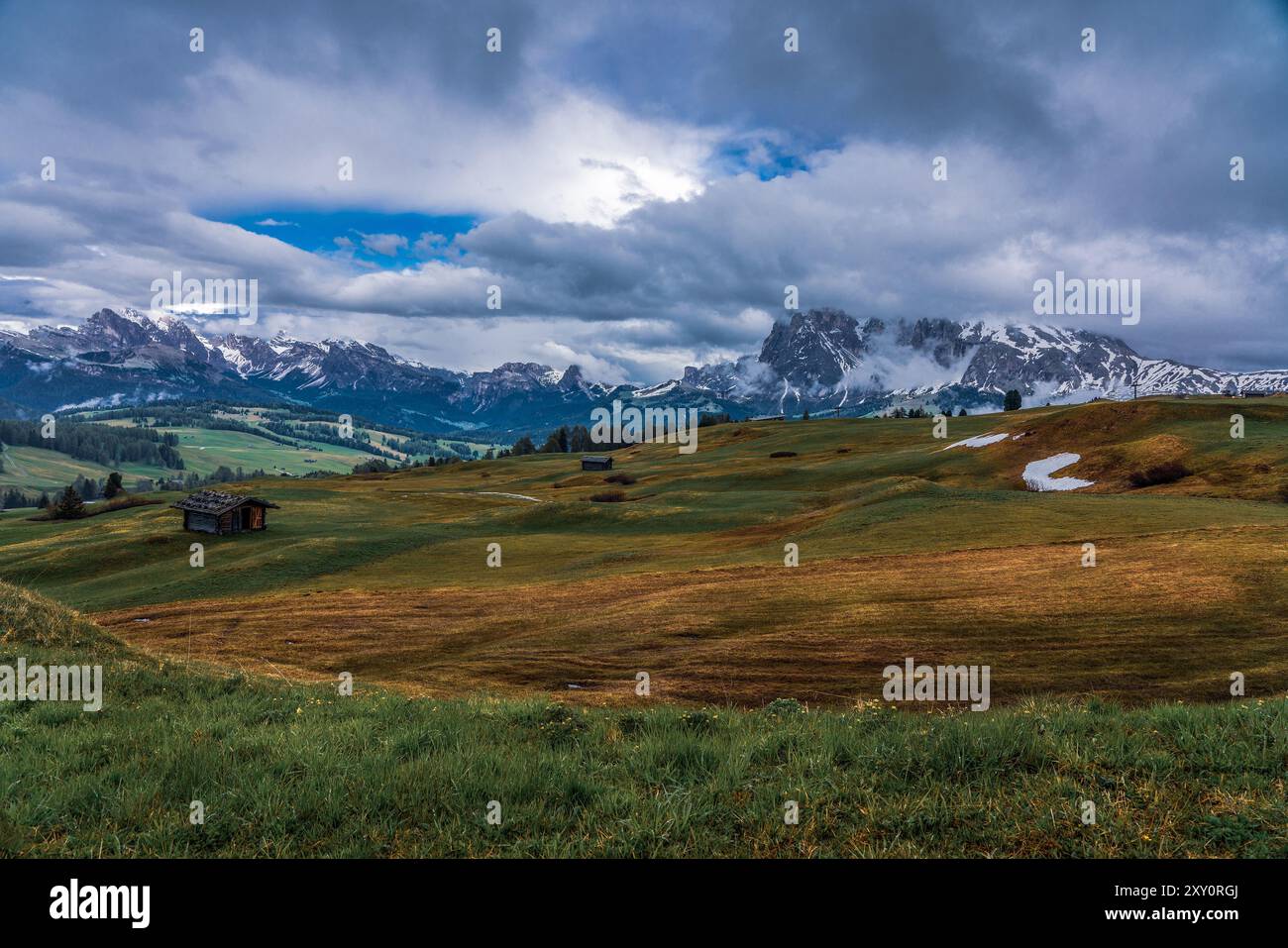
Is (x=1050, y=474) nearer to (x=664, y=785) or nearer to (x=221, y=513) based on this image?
(x=664, y=785)

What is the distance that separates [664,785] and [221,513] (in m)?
89.9

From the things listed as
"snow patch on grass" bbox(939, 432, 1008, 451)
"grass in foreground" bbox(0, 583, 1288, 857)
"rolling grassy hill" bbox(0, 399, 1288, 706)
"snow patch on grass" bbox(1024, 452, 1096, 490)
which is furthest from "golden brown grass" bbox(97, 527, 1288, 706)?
"snow patch on grass" bbox(939, 432, 1008, 451)

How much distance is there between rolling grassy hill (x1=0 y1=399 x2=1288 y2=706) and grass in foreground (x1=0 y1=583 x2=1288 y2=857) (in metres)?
11.2

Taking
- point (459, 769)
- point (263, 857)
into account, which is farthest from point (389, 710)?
point (263, 857)

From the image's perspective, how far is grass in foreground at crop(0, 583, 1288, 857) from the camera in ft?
23.3

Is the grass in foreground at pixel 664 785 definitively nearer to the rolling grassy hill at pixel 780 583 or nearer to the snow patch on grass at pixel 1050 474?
the rolling grassy hill at pixel 780 583

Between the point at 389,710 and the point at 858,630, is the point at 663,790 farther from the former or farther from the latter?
the point at 858,630

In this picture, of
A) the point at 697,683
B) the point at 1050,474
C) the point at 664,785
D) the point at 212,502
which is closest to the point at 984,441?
the point at 1050,474

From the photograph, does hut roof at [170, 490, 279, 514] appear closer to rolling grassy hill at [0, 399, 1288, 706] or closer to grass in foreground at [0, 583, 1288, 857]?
rolling grassy hill at [0, 399, 1288, 706]

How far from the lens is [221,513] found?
8312 centimetres

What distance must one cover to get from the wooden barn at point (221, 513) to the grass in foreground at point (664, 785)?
8300 centimetres

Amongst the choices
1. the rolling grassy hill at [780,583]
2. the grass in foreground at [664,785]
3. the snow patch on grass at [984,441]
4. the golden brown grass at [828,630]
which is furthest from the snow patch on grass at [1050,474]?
the grass in foreground at [664,785]

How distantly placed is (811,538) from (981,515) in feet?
41.5

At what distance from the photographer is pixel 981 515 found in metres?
52.9
